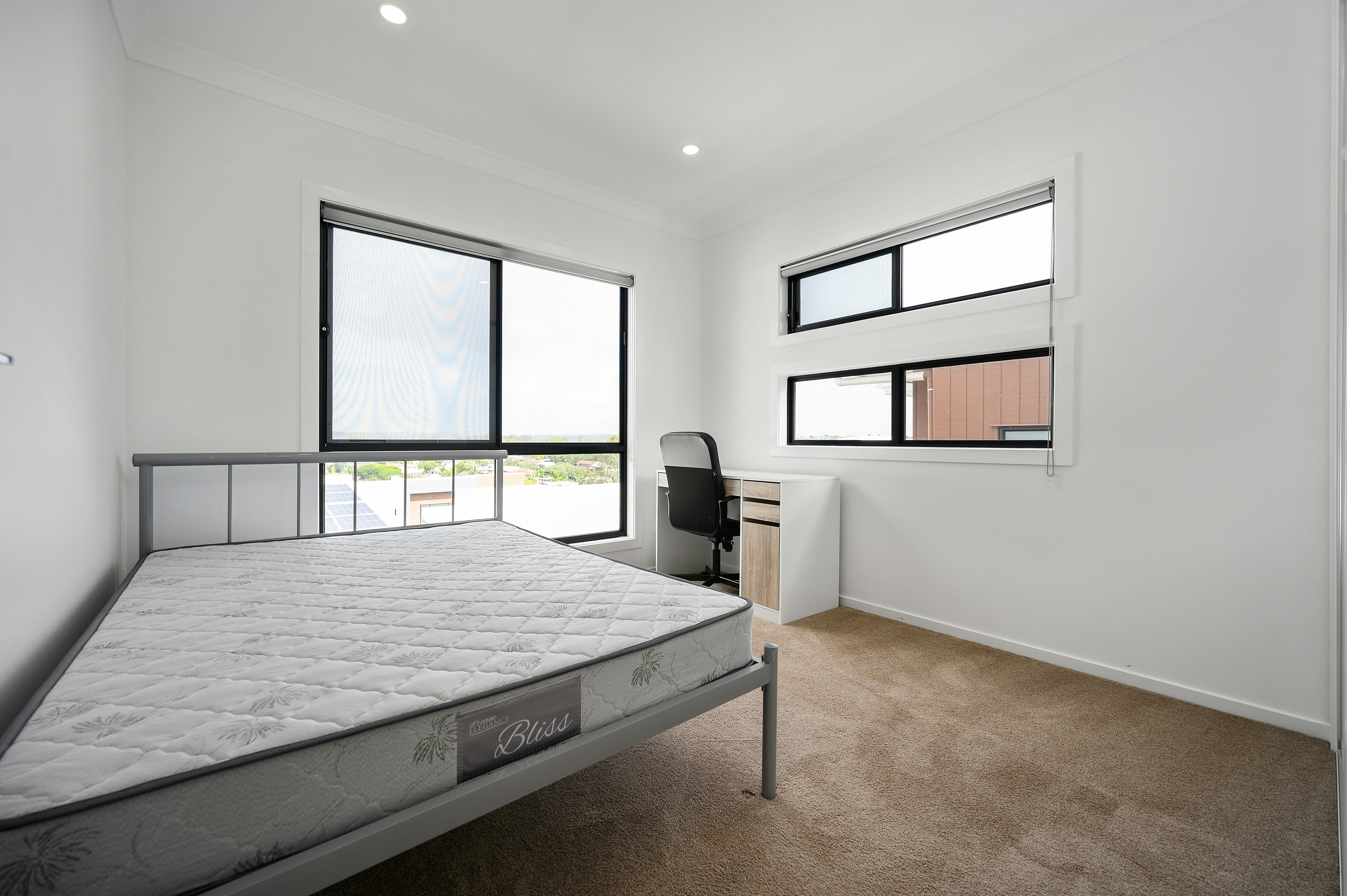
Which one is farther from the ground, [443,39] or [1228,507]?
[443,39]

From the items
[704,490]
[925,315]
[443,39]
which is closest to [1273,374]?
[925,315]

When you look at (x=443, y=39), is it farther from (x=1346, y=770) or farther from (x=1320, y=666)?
(x=1320, y=666)

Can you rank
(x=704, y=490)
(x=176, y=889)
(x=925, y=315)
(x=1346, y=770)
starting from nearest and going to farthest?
1. (x=176, y=889)
2. (x=1346, y=770)
3. (x=925, y=315)
4. (x=704, y=490)

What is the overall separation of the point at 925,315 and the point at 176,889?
317 cm

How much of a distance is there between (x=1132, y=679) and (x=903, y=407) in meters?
1.55

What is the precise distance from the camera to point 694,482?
3.18m

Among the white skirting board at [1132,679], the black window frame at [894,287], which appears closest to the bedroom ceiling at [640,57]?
the black window frame at [894,287]

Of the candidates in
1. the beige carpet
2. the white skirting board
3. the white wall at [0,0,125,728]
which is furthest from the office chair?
the white wall at [0,0,125,728]

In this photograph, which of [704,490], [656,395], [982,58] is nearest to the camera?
[982,58]

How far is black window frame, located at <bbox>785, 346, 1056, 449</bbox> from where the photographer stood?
2.51m

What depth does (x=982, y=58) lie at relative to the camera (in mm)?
2373

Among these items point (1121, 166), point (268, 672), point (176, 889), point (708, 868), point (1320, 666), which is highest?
point (1121, 166)

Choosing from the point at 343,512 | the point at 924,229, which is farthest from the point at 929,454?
the point at 343,512

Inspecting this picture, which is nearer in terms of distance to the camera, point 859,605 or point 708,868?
point 708,868
